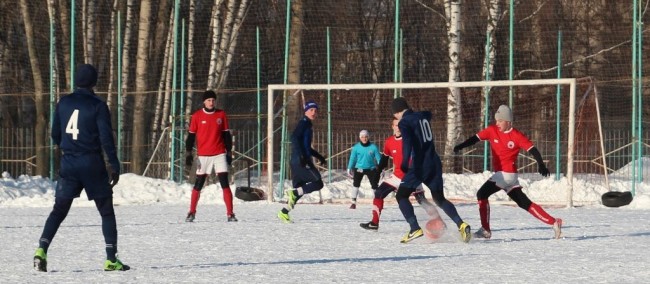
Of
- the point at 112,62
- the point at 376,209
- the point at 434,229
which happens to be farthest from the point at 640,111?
the point at 112,62

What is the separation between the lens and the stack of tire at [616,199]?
21.6m

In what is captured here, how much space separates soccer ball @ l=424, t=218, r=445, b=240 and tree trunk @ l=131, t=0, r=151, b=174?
50.4 feet

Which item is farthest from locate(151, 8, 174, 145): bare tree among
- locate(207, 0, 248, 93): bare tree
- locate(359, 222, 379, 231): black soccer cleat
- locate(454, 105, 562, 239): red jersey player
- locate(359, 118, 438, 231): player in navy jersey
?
locate(454, 105, 562, 239): red jersey player

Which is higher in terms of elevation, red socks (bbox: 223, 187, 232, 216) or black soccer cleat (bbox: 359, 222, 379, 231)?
red socks (bbox: 223, 187, 232, 216)

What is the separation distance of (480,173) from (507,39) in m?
3.13

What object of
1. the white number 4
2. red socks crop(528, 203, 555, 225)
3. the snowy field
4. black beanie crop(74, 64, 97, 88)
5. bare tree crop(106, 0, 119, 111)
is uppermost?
bare tree crop(106, 0, 119, 111)

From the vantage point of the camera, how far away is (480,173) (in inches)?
1024

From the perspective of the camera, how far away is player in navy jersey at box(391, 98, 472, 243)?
13953 mm

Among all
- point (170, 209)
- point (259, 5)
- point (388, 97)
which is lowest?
point (170, 209)

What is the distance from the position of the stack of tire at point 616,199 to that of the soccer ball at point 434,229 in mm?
8021

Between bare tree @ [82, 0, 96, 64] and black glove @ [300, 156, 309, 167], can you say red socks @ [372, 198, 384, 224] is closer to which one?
black glove @ [300, 156, 309, 167]

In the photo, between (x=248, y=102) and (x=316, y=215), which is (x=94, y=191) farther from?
(x=248, y=102)

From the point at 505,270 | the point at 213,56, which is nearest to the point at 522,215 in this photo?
the point at 505,270

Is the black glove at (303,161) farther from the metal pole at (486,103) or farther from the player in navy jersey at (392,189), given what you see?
the metal pole at (486,103)
